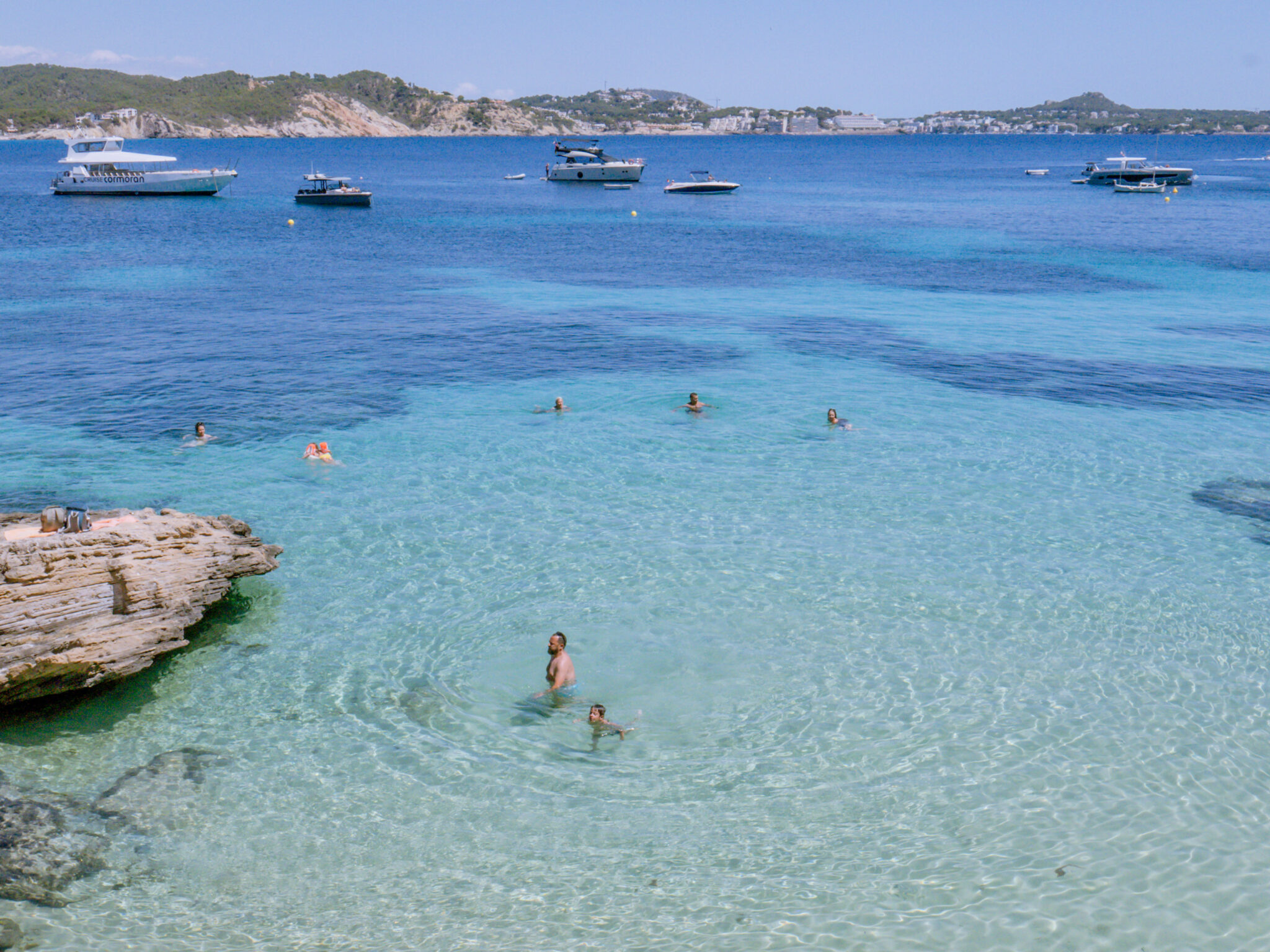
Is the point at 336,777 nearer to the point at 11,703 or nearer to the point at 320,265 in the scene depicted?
the point at 11,703

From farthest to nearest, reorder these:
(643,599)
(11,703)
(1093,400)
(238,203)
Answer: (238,203) → (1093,400) → (643,599) → (11,703)

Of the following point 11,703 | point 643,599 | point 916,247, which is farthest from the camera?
point 916,247

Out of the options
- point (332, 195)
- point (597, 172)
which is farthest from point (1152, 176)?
point (332, 195)

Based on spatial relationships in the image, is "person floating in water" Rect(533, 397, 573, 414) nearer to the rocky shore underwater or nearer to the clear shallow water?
the clear shallow water

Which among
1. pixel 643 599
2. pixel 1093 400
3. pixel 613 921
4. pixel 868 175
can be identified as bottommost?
pixel 613 921

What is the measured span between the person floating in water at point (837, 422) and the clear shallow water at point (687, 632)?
77cm

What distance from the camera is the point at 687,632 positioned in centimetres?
1519

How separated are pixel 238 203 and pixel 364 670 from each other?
85420 millimetres

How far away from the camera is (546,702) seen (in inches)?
524

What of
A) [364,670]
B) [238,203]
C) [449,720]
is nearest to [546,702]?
[449,720]

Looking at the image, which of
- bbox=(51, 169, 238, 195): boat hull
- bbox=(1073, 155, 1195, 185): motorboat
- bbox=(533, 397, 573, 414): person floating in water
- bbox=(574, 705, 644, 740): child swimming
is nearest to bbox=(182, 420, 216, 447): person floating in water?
bbox=(533, 397, 573, 414): person floating in water

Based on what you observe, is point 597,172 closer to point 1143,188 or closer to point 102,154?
point 102,154

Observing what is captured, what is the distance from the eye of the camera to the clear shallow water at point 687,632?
10.1 m

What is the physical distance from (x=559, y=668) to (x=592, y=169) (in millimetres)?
107151
